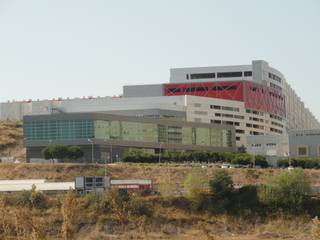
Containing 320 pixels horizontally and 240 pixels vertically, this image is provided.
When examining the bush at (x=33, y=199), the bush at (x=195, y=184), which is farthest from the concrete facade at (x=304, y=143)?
the bush at (x=33, y=199)

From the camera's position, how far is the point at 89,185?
466 feet

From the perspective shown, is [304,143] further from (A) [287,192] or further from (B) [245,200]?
(A) [287,192]

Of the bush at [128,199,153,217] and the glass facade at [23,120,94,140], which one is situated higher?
the glass facade at [23,120,94,140]

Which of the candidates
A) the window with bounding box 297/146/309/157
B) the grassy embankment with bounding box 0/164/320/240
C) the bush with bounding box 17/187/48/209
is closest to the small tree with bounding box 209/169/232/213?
the grassy embankment with bounding box 0/164/320/240

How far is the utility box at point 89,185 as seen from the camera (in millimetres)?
141250

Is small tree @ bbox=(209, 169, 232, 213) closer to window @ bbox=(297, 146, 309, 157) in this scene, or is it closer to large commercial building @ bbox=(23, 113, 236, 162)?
large commercial building @ bbox=(23, 113, 236, 162)

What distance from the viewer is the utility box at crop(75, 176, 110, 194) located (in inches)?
5561

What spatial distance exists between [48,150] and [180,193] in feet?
126

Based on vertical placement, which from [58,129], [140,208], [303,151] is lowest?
[140,208]

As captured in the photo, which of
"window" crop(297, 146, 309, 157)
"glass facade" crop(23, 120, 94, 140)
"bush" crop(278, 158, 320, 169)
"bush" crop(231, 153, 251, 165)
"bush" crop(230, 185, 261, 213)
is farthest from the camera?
"window" crop(297, 146, 309, 157)

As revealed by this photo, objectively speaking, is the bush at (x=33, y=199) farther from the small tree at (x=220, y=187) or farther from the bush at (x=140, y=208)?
the small tree at (x=220, y=187)

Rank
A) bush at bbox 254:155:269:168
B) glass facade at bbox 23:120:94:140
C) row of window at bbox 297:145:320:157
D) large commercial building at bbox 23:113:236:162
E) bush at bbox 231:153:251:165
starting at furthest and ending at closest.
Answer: row of window at bbox 297:145:320:157
glass facade at bbox 23:120:94:140
large commercial building at bbox 23:113:236:162
bush at bbox 254:155:269:168
bush at bbox 231:153:251:165

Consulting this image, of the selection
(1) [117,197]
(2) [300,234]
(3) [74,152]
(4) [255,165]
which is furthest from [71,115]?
(2) [300,234]

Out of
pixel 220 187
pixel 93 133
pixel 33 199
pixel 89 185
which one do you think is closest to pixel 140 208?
pixel 89 185
